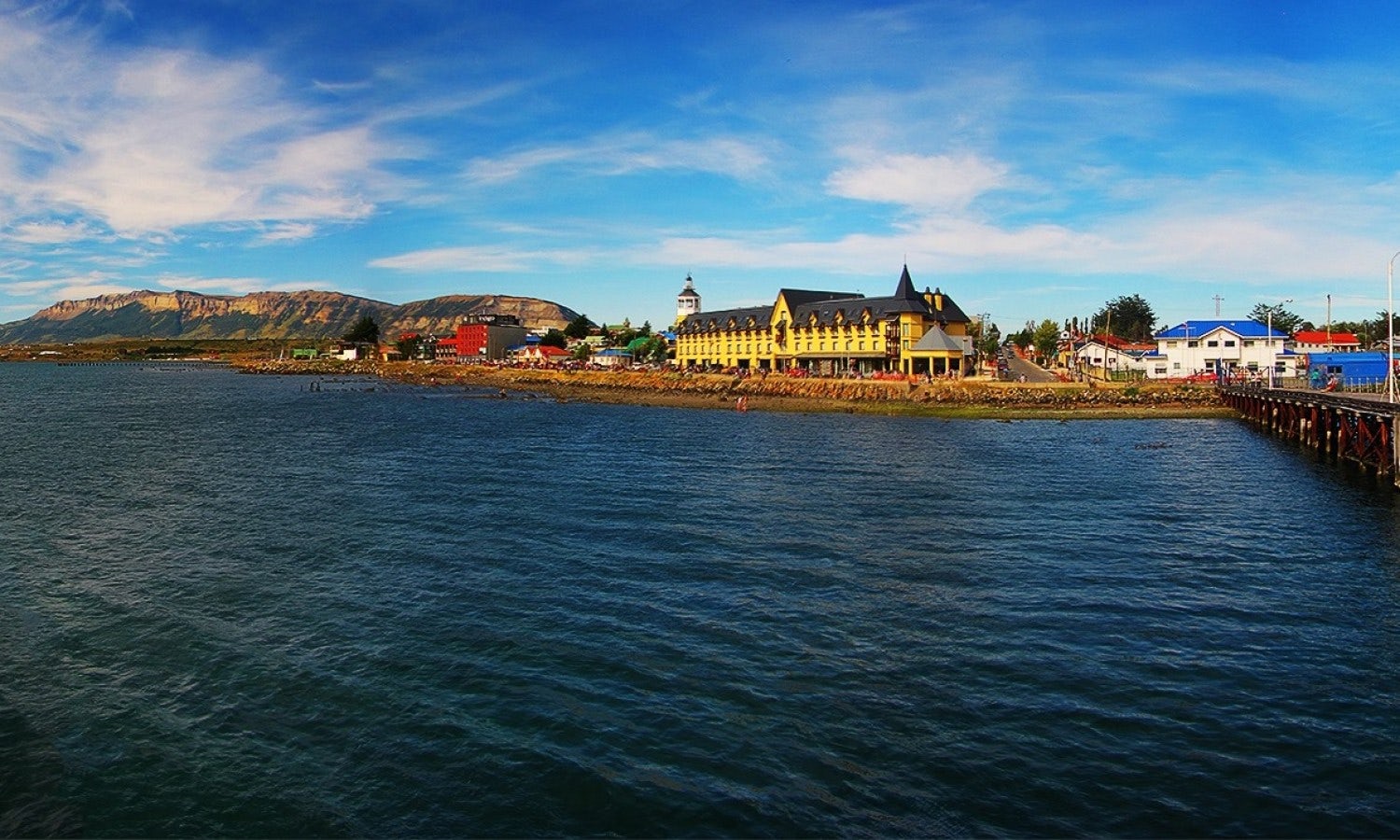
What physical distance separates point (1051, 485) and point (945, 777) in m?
28.2

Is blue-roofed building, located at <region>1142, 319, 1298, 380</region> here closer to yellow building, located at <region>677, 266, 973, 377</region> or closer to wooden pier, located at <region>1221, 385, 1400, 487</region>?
yellow building, located at <region>677, 266, 973, 377</region>

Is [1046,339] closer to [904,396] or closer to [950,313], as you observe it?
[950,313]

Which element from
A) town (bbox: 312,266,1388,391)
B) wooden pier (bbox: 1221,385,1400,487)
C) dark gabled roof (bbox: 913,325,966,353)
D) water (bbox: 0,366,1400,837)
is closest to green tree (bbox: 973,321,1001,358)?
town (bbox: 312,266,1388,391)

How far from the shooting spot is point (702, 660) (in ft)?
58.0

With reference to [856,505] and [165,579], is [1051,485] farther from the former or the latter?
[165,579]

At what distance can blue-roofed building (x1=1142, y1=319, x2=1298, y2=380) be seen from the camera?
3696 inches

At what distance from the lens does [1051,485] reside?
38656 millimetres

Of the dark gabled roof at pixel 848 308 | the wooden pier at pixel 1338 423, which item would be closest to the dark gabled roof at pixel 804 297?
the dark gabled roof at pixel 848 308

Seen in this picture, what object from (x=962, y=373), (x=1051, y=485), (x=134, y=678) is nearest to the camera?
(x=134, y=678)

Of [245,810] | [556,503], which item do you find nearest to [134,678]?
[245,810]

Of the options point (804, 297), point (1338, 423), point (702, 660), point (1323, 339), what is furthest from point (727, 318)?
point (702, 660)

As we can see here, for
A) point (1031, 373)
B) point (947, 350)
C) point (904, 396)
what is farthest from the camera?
point (1031, 373)

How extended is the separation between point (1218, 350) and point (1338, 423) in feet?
170

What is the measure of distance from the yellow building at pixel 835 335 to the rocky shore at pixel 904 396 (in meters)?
10.1
